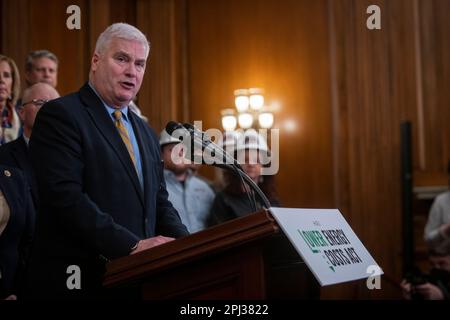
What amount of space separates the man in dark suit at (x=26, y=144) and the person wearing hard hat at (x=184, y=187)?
3.73ft

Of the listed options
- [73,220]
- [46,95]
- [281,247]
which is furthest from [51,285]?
[46,95]

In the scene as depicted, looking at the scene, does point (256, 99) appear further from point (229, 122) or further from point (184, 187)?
point (184, 187)

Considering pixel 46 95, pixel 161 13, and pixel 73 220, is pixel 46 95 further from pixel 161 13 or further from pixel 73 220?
pixel 161 13

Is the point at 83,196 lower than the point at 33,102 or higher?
lower

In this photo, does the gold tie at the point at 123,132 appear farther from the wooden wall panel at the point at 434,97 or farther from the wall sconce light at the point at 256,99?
the wooden wall panel at the point at 434,97

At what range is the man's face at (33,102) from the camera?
138 inches

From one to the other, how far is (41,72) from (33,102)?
1.16m

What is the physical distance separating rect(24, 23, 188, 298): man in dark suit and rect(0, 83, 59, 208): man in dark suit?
90 cm

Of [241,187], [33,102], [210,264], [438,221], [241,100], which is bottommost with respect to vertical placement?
[438,221]

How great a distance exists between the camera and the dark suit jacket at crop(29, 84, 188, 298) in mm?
2197

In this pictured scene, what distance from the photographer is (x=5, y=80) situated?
4012 millimetres

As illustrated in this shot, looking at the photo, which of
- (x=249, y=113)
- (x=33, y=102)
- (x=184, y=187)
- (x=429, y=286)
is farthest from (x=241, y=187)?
(x=249, y=113)

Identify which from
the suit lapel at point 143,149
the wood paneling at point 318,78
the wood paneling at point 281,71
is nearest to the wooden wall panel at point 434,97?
the wood paneling at point 318,78
